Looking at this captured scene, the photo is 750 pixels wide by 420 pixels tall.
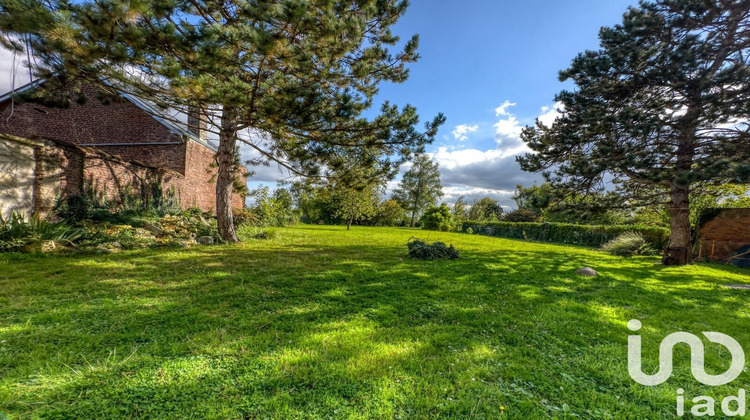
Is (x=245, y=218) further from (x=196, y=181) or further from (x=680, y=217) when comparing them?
(x=680, y=217)

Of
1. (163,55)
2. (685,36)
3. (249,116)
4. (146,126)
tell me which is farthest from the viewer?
(146,126)

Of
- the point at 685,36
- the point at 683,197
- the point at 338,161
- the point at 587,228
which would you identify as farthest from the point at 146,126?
the point at 587,228

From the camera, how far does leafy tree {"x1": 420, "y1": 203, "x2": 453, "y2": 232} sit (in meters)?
25.1

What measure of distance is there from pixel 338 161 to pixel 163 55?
3784mm

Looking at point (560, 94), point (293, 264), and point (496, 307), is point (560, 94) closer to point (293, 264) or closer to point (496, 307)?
point (496, 307)

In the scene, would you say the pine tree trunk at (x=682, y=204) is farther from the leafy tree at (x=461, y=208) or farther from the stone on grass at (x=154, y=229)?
the leafy tree at (x=461, y=208)

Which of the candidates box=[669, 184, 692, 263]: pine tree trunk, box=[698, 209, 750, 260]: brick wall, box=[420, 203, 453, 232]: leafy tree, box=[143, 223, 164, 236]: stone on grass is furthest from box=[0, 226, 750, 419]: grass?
box=[420, 203, 453, 232]: leafy tree

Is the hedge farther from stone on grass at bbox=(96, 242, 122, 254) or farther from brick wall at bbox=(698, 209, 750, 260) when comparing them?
stone on grass at bbox=(96, 242, 122, 254)

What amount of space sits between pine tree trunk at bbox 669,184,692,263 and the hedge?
191 inches

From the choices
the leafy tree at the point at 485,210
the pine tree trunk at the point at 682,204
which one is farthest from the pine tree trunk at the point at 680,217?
the leafy tree at the point at 485,210

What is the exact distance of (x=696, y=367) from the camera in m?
2.29

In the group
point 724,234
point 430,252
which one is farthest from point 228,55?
point 724,234

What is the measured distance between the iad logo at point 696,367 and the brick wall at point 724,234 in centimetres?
1126

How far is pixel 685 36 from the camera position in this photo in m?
7.33
